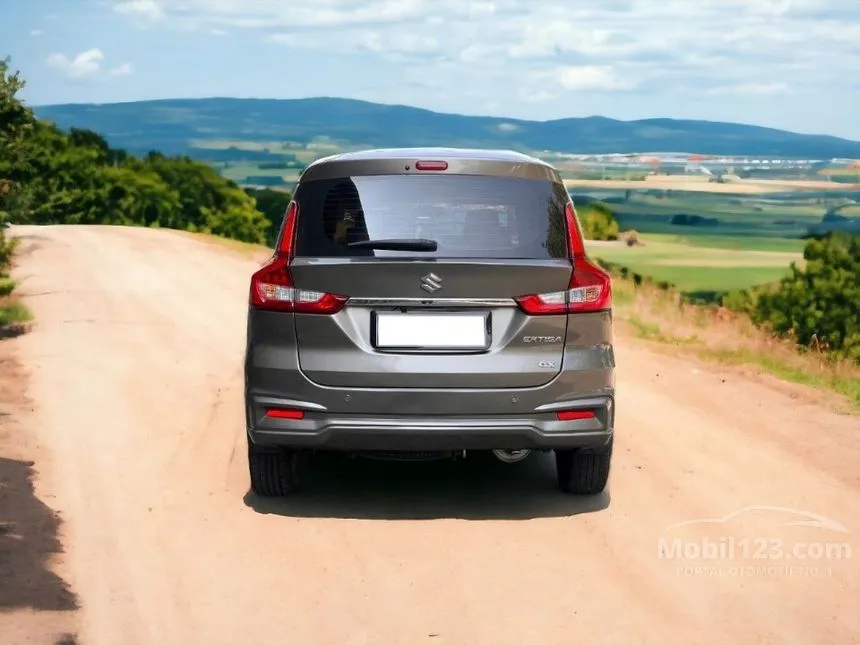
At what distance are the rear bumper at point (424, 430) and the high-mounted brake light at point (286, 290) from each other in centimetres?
48

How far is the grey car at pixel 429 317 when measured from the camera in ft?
22.1

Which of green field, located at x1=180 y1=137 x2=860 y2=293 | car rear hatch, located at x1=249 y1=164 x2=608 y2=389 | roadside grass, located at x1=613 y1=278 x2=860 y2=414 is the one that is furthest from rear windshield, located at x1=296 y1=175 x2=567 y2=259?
green field, located at x1=180 y1=137 x2=860 y2=293

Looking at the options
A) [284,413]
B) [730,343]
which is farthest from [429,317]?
[730,343]

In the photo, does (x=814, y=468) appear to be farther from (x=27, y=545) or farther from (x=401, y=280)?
(x=27, y=545)

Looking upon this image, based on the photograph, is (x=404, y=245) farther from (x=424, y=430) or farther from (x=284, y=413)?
(x=284, y=413)

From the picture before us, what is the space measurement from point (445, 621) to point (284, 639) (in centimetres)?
65

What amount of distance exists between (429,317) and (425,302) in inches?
3.1

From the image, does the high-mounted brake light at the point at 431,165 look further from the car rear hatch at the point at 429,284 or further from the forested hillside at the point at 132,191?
the forested hillside at the point at 132,191

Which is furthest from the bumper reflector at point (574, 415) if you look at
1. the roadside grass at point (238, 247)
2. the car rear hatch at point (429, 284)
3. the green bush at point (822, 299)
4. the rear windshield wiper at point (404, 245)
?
the green bush at point (822, 299)

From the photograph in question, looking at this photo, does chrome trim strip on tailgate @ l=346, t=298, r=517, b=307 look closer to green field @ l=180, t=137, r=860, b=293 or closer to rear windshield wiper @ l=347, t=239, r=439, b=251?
rear windshield wiper @ l=347, t=239, r=439, b=251

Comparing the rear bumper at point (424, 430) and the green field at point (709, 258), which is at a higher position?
the rear bumper at point (424, 430)

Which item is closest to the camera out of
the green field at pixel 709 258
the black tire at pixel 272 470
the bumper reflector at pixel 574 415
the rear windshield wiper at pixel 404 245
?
the rear windshield wiper at pixel 404 245

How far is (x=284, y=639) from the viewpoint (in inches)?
202

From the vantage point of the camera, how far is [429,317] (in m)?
6.74
